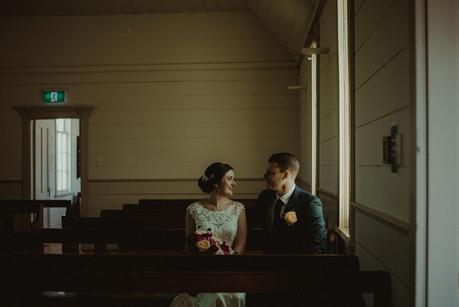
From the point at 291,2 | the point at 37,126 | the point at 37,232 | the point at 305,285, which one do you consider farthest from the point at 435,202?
the point at 37,126

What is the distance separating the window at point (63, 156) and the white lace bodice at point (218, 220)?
6217 mm

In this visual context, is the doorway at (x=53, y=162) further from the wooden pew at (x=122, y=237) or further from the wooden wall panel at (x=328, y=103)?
the wooden wall panel at (x=328, y=103)

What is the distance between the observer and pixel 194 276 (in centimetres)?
191

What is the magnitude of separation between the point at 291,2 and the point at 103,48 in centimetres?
388

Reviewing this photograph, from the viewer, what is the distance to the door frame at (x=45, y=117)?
7.07m

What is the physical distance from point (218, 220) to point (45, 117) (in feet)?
18.2

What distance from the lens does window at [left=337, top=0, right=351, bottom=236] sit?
9.39 feet

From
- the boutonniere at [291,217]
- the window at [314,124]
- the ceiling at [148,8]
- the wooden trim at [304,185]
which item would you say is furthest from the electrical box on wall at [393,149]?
the ceiling at [148,8]

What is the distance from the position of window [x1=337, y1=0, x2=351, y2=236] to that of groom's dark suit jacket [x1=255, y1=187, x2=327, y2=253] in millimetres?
451

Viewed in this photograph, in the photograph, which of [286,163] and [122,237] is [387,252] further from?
[122,237]

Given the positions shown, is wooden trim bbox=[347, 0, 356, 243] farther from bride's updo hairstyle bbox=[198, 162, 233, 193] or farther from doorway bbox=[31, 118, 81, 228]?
doorway bbox=[31, 118, 81, 228]

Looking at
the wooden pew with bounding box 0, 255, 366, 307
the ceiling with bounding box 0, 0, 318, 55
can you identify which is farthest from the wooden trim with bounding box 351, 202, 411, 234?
the ceiling with bounding box 0, 0, 318, 55

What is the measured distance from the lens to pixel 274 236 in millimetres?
2650

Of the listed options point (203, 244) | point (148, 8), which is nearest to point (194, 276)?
point (203, 244)
